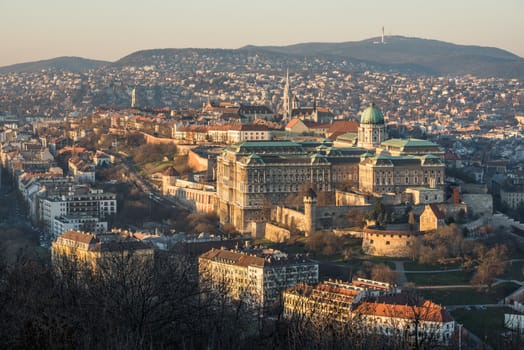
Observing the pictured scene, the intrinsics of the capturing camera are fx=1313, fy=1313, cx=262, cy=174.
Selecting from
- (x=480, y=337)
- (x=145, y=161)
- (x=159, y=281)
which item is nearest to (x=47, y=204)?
(x=145, y=161)

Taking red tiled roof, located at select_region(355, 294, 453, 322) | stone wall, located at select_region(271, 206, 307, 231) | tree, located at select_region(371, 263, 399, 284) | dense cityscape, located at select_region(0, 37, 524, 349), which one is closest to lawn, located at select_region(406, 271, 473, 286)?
dense cityscape, located at select_region(0, 37, 524, 349)

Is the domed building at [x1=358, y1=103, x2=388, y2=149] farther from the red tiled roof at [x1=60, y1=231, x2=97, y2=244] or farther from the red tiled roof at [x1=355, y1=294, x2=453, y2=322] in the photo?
the red tiled roof at [x1=355, y1=294, x2=453, y2=322]

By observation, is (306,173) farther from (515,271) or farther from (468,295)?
(468,295)

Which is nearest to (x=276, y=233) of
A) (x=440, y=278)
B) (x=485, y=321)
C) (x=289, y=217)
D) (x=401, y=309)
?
(x=289, y=217)

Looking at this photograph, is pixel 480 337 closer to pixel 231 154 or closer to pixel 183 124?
pixel 231 154

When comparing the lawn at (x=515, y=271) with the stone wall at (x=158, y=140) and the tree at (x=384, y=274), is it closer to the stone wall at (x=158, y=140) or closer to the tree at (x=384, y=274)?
the tree at (x=384, y=274)
